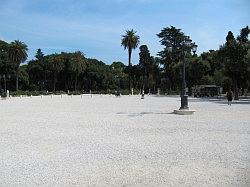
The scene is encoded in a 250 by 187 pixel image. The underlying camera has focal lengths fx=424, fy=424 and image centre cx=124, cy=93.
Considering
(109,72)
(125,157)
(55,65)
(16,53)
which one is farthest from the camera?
(109,72)

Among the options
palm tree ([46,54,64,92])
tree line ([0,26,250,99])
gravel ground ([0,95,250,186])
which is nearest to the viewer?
gravel ground ([0,95,250,186])

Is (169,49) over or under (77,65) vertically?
over

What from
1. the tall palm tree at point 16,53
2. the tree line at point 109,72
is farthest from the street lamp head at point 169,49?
the tall palm tree at point 16,53

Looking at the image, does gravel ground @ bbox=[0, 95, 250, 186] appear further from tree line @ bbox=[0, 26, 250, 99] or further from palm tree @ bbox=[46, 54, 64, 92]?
palm tree @ bbox=[46, 54, 64, 92]

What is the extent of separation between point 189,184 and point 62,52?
109 meters

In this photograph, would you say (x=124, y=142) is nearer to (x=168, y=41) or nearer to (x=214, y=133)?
(x=214, y=133)

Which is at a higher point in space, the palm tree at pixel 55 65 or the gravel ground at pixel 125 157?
the palm tree at pixel 55 65

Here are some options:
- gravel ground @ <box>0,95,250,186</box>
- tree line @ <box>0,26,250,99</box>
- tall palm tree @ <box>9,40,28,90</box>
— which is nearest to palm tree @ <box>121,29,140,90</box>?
tree line @ <box>0,26,250,99</box>

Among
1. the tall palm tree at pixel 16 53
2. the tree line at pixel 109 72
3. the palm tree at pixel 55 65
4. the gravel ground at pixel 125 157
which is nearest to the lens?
the gravel ground at pixel 125 157

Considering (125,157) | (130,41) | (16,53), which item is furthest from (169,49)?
(125,157)

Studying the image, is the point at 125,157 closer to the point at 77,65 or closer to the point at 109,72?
the point at 77,65

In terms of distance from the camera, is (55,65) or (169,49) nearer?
(169,49)

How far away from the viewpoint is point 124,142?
11484mm

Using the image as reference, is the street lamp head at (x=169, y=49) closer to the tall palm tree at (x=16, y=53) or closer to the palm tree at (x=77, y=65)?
the palm tree at (x=77, y=65)
